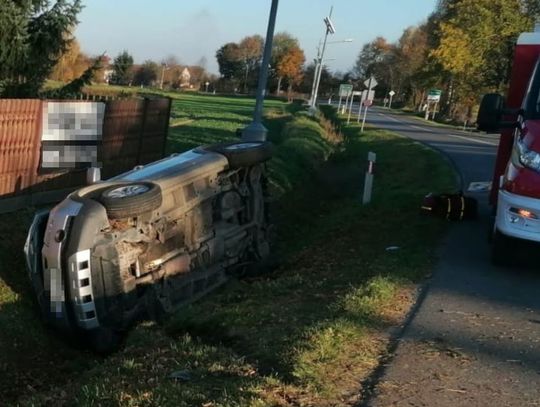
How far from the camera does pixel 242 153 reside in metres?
8.49

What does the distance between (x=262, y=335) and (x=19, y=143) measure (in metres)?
6.12

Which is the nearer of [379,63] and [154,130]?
[154,130]

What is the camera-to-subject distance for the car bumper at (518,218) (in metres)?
7.02

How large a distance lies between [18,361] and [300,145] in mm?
19507

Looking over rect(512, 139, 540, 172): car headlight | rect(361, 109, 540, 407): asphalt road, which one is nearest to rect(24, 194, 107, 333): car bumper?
rect(361, 109, 540, 407): asphalt road

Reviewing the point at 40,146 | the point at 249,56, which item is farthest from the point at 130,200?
the point at 249,56

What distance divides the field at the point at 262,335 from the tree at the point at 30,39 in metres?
4.50

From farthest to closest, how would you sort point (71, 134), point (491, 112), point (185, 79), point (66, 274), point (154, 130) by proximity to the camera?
1. point (185, 79)
2. point (154, 130)
3. point (71, 134)
4. point (491, 112)
5. point (66, 274)

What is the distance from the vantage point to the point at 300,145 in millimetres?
25344

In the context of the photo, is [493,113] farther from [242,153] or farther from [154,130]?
[154,130]

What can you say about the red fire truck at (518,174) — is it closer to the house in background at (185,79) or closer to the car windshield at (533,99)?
the car windshield at (533,99)

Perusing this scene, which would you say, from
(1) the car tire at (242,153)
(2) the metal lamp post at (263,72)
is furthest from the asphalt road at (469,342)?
(2) the metal lamp post at (263,72)

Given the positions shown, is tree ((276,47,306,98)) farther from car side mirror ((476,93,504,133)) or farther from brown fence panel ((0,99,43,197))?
car side mirror ((476,93,504,133))

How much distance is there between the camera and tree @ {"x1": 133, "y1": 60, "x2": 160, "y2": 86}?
437 feet
